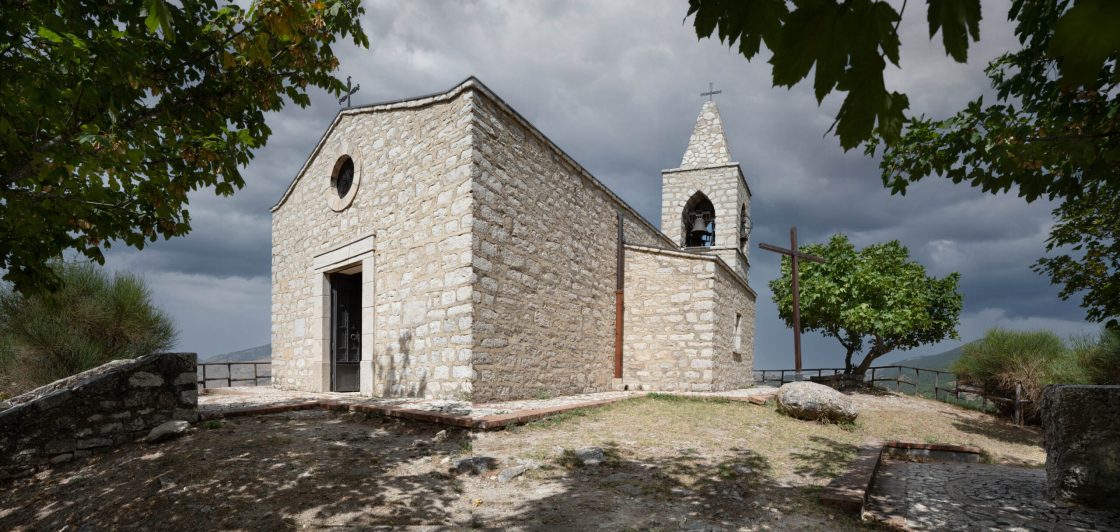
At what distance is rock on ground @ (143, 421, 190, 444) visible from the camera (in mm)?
5808

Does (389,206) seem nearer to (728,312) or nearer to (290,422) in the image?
(290,422)

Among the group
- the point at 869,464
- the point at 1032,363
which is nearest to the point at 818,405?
the point at 869,464

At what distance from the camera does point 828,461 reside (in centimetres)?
554

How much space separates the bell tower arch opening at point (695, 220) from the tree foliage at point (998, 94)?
9.71m

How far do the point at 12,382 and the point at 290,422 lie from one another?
7.57 metres

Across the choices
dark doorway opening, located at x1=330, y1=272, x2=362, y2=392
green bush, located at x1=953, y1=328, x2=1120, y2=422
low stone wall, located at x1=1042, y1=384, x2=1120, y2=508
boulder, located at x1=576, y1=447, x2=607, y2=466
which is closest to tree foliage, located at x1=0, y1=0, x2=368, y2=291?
boulder, located at x1=576, y1=447, x2=607, y2=466

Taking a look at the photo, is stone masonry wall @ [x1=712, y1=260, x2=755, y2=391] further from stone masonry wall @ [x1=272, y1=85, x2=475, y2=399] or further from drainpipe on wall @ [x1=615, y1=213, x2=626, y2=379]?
stone masonry wall @ [x1=272, y1=85, x2=475, y2=399]

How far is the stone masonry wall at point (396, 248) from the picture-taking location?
7.77 m

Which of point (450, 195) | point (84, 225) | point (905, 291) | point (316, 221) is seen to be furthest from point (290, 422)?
point (905, 291)

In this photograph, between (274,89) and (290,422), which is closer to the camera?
(274,89)

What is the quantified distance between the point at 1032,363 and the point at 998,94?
1165 cm

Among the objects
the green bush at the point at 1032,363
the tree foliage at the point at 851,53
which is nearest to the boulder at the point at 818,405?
the green bush at the point at 1032,363

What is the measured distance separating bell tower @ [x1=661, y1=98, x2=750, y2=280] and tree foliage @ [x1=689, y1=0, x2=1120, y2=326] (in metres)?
8.93

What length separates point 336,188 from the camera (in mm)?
10922
